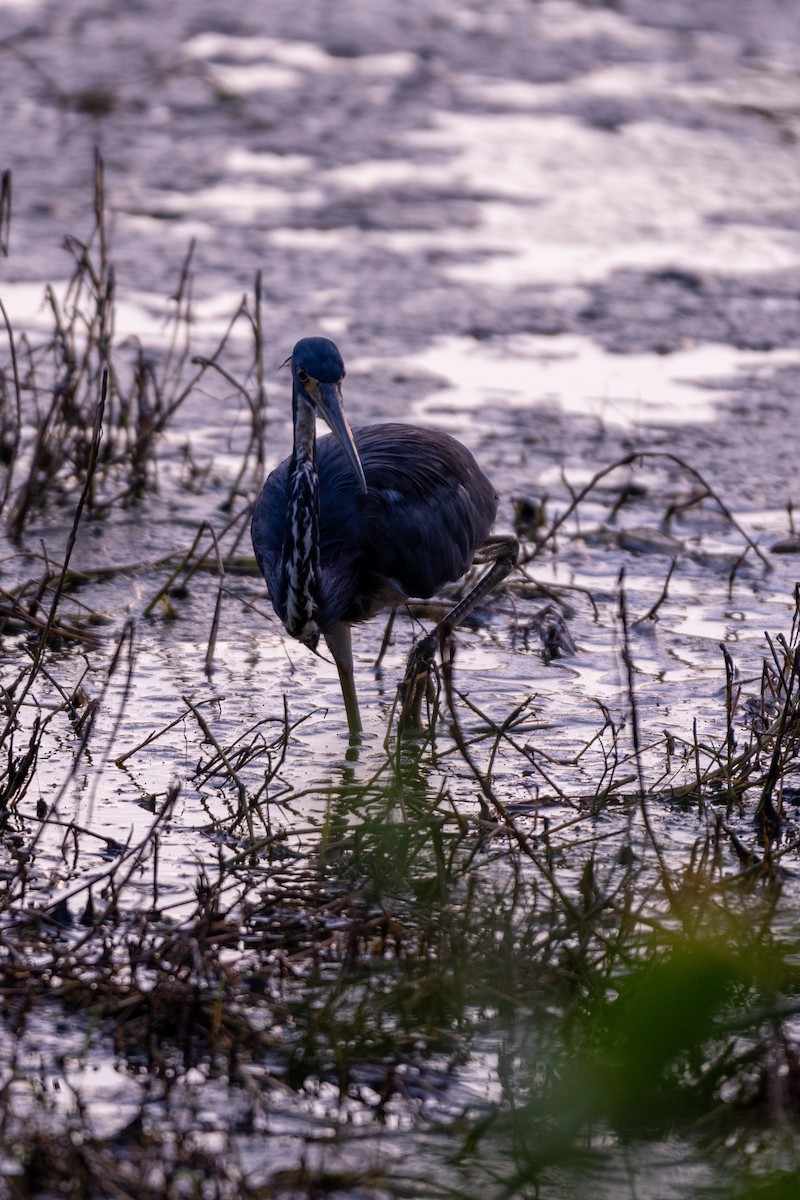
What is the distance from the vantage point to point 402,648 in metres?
5.82

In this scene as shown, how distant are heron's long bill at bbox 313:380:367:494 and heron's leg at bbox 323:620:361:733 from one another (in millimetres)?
470

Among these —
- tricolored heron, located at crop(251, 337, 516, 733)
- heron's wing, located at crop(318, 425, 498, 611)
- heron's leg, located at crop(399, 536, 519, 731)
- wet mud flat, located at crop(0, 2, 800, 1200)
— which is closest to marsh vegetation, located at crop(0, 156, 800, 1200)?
wet mud flat, located at crop(0, 2, 800, 1200)

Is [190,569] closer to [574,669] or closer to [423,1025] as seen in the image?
[574,669]

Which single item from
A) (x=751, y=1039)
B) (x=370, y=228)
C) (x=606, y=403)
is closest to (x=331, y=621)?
(x=751, y=1039)

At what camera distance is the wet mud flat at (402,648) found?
9.75 feet

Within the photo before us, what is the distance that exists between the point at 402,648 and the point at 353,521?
0.91m

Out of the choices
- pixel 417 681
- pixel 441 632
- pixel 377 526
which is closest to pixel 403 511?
pixel 377 526

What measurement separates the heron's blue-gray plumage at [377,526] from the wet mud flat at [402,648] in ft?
1.35

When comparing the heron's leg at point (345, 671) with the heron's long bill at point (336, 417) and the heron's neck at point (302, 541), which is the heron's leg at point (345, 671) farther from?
the heron's long bill at point (336, 417)

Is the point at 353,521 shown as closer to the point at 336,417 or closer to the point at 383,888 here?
the point at 336,417

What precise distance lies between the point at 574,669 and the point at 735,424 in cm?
263

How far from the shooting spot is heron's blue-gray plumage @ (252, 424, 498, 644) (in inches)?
192

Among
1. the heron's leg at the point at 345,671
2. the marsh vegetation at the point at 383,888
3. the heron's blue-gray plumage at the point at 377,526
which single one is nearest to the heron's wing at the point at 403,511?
the heron's blue-gray plumage at the point at 377,526

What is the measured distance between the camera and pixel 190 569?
6.01m
